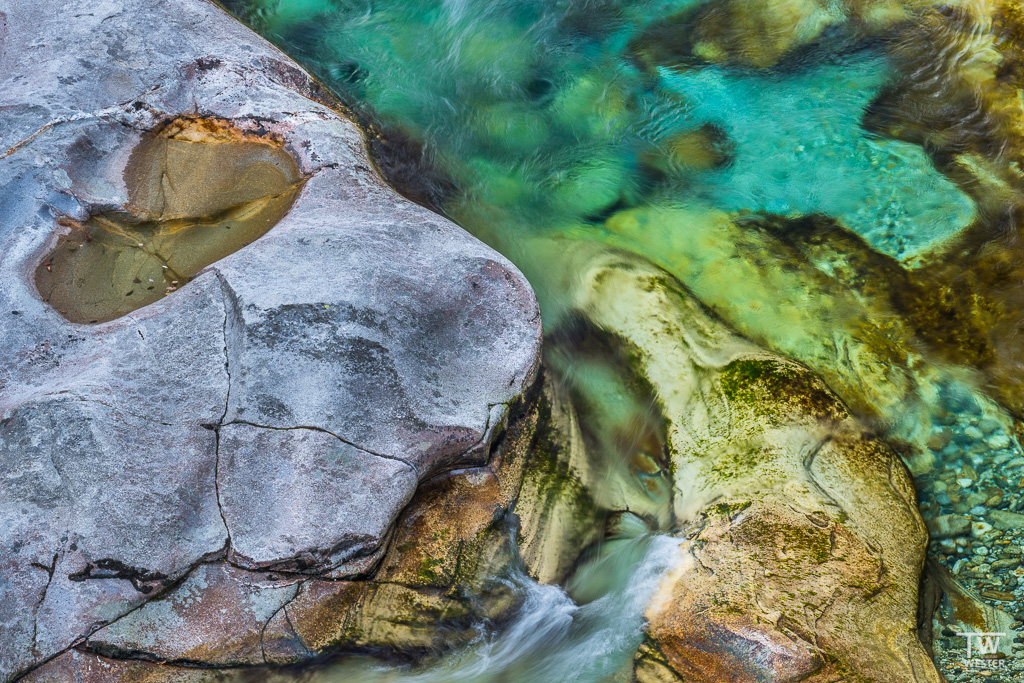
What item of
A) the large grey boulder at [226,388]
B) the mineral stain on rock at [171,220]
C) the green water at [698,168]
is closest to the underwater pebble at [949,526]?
the green water at [698,168]

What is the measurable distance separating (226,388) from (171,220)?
4.67 feet

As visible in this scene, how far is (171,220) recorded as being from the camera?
12.5ft

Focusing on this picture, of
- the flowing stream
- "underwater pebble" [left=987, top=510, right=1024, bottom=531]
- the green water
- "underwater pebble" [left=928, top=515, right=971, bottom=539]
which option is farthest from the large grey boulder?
"underwater pebble" [left=987, top=510, right=1024, bottom=531]

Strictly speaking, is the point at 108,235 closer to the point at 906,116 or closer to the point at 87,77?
the point at 87,77

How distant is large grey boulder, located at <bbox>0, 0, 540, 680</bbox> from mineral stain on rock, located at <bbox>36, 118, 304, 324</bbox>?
10 cm

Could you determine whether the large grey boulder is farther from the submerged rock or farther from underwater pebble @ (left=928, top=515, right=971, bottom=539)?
underwater pebble @ (left=928, top=515, right=971, bottom=539)

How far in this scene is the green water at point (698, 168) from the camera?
12.5 feet

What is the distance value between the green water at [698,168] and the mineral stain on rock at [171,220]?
103 centimetres

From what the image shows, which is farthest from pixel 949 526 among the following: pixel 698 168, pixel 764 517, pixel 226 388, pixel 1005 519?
pixel 226 388

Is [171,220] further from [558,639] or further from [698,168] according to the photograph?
[698,168]

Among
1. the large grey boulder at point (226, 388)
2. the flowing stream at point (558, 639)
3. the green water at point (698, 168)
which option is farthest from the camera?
the green water at point (698, 168)

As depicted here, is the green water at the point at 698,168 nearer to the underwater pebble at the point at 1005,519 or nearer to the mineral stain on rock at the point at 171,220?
the underwater pebble at the point at 1005,519

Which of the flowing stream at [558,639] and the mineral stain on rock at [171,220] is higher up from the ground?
the mineral stain on rock at [171,220]

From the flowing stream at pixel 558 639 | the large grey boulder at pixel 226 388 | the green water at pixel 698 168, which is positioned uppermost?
the green water at pixel 698 168
